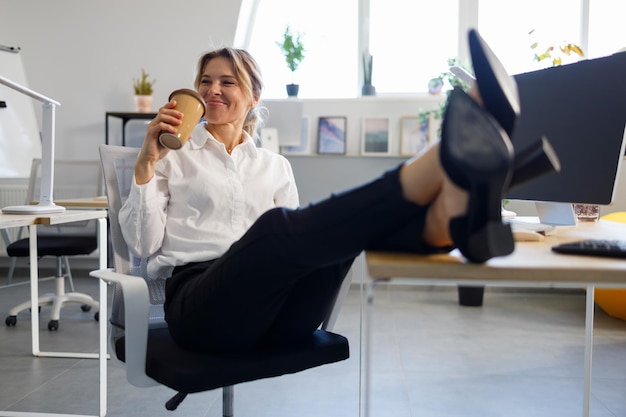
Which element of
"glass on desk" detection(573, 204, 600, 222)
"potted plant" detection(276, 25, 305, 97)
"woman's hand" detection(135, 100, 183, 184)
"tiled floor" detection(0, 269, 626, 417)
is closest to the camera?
"woman's hand" detection(135, 100, 183, 184)

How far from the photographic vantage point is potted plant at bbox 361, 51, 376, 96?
4430 mm

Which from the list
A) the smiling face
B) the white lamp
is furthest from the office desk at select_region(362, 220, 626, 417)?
the white lamp

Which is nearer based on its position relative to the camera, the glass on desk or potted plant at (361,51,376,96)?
the glass on desk

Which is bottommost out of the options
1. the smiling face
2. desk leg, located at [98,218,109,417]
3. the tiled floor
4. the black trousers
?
the tiled floor

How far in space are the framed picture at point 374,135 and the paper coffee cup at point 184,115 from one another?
10.2 feet

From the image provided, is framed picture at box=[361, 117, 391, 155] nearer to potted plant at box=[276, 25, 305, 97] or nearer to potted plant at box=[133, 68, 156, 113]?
potted plant at box=[276, 25, 305, 97]

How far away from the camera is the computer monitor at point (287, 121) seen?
4.29m

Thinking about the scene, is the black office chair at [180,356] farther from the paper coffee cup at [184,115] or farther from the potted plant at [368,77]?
the potted plant at [368,77]

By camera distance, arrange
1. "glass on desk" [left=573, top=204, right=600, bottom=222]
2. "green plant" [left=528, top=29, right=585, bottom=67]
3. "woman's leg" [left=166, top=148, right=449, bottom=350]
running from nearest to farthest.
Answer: "woman's leg" [left=166, top=148, right=449, bottom=350] → "glass on desk" [left=573, top=204, right=600, bottom=222] → "green plant" [left=528, top=29, right=585, bottom=67]

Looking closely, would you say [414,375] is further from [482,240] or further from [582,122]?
[482,240]

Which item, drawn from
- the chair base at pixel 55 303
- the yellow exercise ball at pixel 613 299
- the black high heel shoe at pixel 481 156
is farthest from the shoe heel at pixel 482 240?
the chair base at pixel 55 303

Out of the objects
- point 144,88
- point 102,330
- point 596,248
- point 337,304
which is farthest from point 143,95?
point 596,248

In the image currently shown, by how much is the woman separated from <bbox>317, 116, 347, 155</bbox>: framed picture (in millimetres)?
Answer: 2596

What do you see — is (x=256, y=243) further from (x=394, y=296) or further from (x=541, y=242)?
(x=394, y=296)
